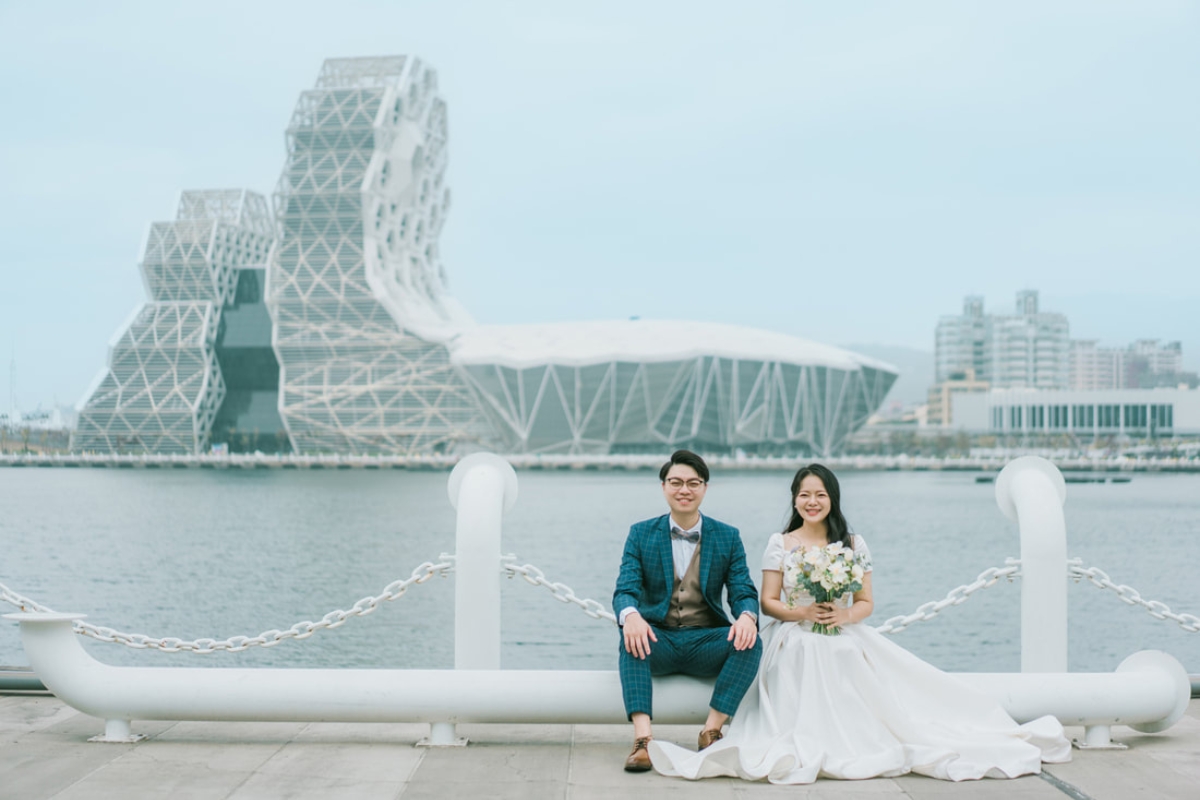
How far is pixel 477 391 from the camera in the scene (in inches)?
3610

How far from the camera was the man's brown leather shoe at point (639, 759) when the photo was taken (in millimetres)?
5832

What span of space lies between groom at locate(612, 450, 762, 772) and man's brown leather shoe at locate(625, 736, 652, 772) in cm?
17

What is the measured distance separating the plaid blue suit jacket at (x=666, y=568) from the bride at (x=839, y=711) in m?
0.19

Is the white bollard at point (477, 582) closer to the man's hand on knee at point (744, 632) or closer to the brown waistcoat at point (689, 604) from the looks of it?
the brown waistcoat at point (689, 604)

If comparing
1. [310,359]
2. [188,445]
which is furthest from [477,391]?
[188,445]

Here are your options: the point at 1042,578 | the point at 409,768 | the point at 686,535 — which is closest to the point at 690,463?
the point at 686,535

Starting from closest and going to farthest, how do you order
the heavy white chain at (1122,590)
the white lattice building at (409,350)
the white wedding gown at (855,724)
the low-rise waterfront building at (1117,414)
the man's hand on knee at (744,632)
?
the white wedding gown at (855,724)
the man's hand on knee at (744,632)
the heavy white chain at (1122,590)
the white lattice building at (409,350)
the low-rise waterfront building at (1117,414)

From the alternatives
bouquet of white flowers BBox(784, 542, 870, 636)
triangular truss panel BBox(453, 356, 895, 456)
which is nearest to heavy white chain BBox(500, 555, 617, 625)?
bouquet of white flowers BBox(784, 542, 870, 636)

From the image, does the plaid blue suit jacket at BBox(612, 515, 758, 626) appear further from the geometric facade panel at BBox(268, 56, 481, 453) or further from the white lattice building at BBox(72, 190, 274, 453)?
the white lattice building at BBox(72, 190, 274, 453)

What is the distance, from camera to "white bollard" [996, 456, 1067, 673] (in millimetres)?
6926

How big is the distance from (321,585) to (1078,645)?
54.3ft

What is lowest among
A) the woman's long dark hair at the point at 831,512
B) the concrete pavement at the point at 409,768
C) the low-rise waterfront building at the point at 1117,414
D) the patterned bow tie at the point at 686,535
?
the concrete pavement at the point at 409,768

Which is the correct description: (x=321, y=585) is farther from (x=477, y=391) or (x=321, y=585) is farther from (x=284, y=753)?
(x=477, y=391)

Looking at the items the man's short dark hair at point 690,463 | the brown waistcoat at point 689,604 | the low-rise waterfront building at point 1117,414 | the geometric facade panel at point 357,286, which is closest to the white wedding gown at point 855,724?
the brown waistcoat at point 689,604
